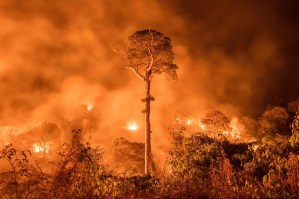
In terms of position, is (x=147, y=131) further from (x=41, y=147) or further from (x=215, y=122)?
(x=41, y=147)

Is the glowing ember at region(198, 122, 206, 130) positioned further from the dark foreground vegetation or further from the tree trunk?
the dark foreground vegetation

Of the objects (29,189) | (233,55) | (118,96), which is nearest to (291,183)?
(29,189)

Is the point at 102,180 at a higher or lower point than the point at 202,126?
lower

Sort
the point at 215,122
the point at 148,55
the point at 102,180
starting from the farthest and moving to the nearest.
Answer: the point at 215,122, the point at 148,55, the point at 102,180

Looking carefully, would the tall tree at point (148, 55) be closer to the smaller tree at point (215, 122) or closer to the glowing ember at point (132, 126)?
the smaller tree at point (215, 122)

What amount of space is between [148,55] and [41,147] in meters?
15.2

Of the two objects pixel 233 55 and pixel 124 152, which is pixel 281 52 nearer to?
pixel 233 55

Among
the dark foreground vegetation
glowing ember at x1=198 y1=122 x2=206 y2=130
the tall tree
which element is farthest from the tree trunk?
glowing ember at x1=198 y1=122 x2=206 y2=130

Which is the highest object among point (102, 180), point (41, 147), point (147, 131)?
point (41, 147)

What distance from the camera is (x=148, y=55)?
999 inches

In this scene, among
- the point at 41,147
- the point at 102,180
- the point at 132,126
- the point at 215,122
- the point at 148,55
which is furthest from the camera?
the point at 132,126

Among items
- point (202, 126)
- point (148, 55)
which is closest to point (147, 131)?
point (148, 55)

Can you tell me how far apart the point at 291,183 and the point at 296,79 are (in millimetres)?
45454

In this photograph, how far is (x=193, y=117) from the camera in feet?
134
